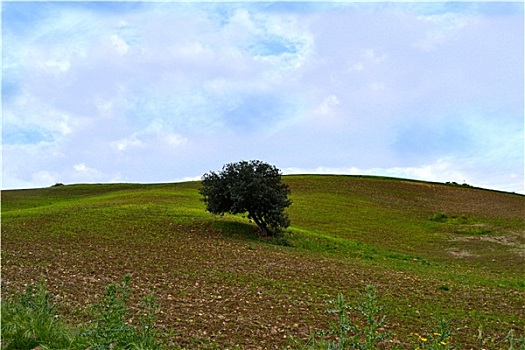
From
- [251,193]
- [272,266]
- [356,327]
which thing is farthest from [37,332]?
[251,193]

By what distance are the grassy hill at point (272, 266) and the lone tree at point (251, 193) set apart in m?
1.56

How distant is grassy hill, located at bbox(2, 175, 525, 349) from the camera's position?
12.3 metres

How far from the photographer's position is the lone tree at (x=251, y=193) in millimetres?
28812

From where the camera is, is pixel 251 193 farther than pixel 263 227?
No

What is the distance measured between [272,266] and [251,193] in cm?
891

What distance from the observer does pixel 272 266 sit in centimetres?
2048

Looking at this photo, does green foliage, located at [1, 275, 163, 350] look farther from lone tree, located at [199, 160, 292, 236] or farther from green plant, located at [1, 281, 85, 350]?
lone tree, located at [199, 160, 292, 236]

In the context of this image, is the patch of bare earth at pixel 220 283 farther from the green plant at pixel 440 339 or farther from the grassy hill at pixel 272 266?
the green plant at pixel 440 339

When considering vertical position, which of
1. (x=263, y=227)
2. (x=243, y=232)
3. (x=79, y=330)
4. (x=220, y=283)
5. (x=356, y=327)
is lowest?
(x=220, y=283)

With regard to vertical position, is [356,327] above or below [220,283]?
above

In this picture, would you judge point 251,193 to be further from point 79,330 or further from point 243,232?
point 79,330

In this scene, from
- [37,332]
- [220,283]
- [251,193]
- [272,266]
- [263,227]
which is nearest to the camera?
[37,332]

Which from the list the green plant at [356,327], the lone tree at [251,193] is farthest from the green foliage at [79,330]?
the lone tree at [251,193]

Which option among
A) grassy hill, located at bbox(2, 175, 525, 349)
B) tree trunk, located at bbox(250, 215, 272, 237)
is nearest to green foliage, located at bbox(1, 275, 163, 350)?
grassy hill, located at bbox(2, 175, 525, 349)
